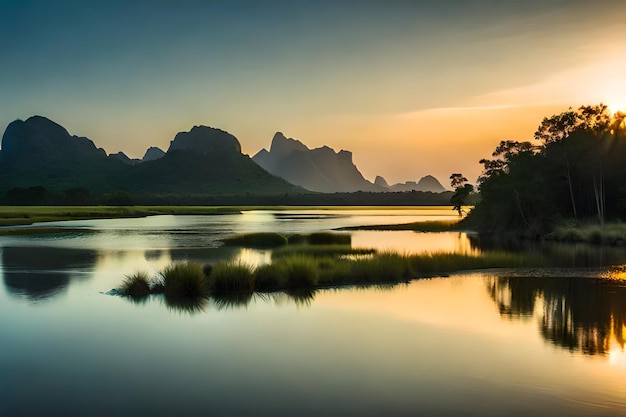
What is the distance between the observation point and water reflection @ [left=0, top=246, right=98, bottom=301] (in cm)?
2266

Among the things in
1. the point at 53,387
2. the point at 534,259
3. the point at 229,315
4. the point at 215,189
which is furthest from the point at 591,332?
the point at 215,189

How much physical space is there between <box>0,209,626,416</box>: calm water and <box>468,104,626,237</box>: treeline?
30.4 m

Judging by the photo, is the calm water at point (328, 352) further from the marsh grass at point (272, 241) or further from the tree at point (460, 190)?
the tree at point (460, 190)

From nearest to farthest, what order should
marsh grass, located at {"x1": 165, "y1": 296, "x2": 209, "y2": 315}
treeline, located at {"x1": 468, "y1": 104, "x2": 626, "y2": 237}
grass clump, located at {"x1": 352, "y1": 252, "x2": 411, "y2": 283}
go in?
marsh grass, located at {"x1": 165, "y1": 296, "x2": 209, "y2": 315} → grass clump, located at {"x1": 352, "y1": 252, "x2": 411, "y2": 283} → treeline, located at {"x1": 468, "y1": 104, "x2": 626, "y2": 237}

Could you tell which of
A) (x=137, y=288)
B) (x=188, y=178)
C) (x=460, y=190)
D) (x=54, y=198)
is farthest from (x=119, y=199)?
(x=137, y=288)

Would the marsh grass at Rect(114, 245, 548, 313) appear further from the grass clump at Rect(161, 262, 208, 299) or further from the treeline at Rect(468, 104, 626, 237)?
the treeline at Rect(468, 104, 626, 237)

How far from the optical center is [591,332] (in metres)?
14.8

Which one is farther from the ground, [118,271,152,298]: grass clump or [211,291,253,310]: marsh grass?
[118,271,152,298]: grass clump

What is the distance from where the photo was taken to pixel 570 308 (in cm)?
1808

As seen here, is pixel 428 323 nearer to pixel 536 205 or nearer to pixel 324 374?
pixel 324 374

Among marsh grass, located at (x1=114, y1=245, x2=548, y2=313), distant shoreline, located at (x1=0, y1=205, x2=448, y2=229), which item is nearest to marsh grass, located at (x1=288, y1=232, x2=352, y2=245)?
marsh grass, located at (x1=114, y1=245, x2=548, y2=313)

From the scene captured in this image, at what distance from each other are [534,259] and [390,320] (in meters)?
18.6

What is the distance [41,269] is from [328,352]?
819 inches

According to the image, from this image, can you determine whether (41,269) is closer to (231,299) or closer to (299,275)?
(231,299)
